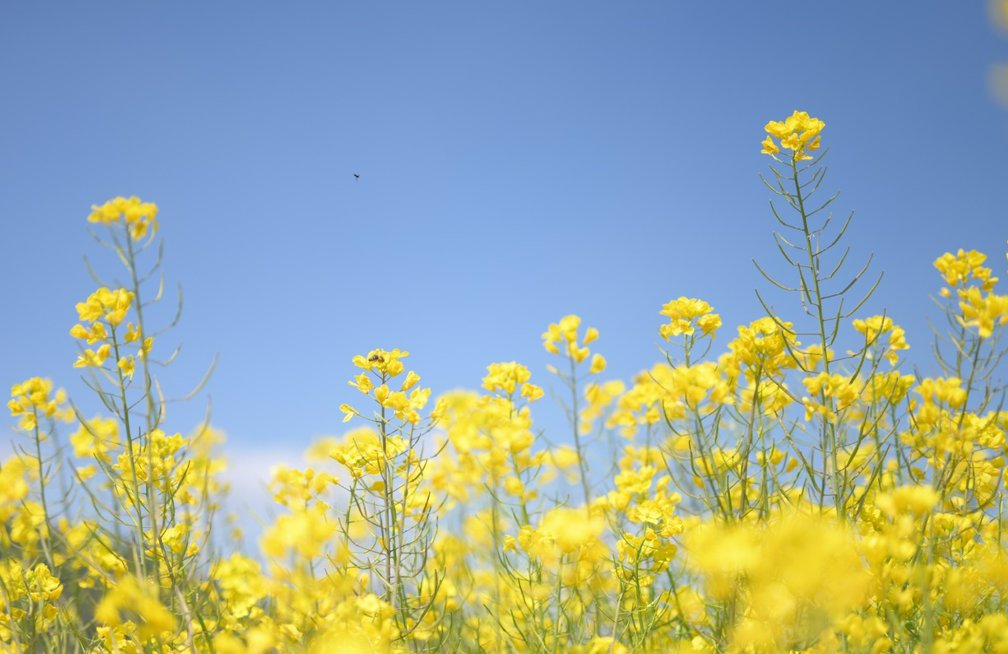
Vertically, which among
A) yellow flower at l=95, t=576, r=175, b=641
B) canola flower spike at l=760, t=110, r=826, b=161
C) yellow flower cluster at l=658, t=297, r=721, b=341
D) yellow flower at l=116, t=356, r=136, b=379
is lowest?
yellow flower at l=95, t=576, r=175, b=641

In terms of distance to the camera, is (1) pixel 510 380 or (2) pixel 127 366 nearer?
(2) pixel 127 366

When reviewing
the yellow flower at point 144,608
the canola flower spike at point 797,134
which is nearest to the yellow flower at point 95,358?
the yellow flower at point 144,608

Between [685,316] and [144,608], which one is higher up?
[685,316]

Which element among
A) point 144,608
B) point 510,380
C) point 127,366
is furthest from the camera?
point 510,380

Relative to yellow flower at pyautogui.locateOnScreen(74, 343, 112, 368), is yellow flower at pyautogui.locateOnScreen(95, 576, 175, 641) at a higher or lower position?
lower

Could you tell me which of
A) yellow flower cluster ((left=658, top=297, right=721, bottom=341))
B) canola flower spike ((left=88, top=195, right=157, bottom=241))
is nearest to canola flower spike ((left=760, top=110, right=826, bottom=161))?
yellow flower cluster ((left=658, top=297, right=721, bottom=341))

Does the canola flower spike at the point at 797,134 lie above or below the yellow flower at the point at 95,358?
above

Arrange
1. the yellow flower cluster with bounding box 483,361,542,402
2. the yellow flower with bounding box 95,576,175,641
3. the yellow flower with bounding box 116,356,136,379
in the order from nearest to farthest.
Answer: the yellow flower with bounding box 95,576,175,641
the yellow flower with bounding box 116,356,136,379
the yellow flower cluster with bounding box 483,361,542,402

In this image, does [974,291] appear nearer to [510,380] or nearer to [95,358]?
[510,380]

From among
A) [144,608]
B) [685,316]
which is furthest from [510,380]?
[144,608]

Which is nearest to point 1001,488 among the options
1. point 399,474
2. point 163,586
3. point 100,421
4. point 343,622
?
point 399,474

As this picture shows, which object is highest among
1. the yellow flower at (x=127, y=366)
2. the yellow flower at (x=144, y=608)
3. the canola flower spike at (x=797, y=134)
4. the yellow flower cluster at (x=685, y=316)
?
the canola flower spike at (x=797, y=134)

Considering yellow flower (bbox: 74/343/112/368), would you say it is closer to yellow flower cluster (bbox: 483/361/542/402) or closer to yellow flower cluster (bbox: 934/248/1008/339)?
yellow flower cluster (bbox: 483/361/542/402)

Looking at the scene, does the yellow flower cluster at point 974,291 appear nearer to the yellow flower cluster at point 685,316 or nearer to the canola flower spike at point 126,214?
the yellow flower cluster at point 685,316
